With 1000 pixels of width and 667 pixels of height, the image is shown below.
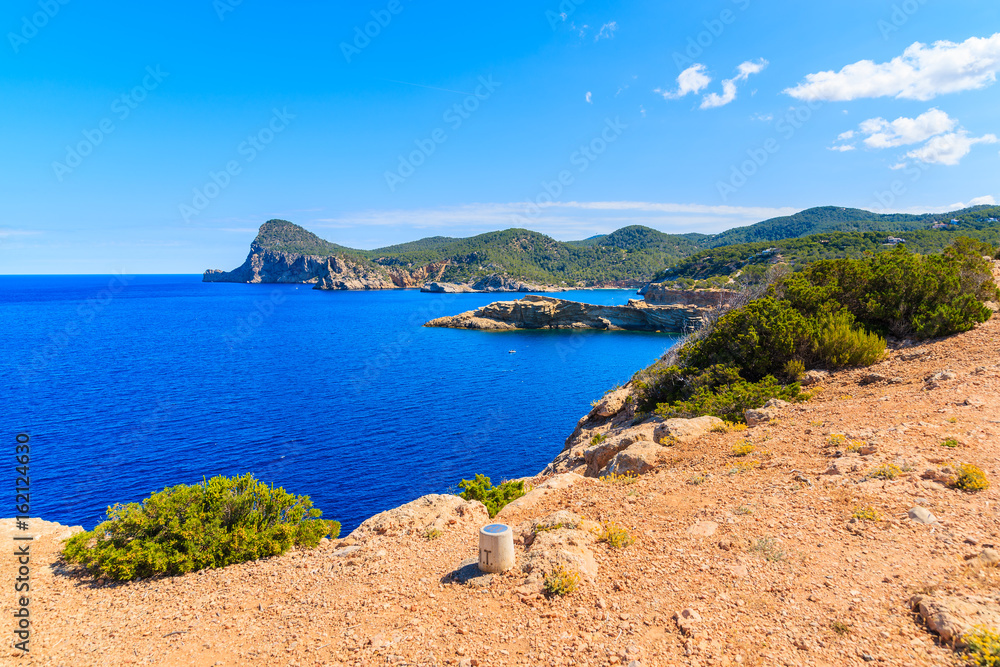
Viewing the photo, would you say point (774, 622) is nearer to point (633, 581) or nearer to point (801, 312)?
point (633, 581)

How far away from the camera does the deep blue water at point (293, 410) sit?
26938mm

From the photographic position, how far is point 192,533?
35.8 feet

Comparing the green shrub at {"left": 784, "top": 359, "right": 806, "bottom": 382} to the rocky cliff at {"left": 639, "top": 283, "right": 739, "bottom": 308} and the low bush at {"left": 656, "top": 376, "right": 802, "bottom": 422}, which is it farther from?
the rocky cliff at {"left": 639, "top": 283, "right": 739, "bottom": 308}

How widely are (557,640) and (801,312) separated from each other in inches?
770

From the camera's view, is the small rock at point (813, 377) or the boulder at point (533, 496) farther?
the small rock at point (813, 377)

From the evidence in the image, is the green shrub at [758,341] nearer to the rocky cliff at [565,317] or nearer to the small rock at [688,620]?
the small rock at [688,620]

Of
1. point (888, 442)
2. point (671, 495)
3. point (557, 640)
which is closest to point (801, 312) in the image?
point (888, 442)

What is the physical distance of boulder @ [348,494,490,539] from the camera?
37.4 ft

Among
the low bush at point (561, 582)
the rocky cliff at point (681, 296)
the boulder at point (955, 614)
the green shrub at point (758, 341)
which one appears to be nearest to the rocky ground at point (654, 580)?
the boulder at point (955, 614)

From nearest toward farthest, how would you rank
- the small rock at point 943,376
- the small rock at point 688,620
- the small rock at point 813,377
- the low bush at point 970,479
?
the small rock at point 688,620 < the low bush at point 970,479 < the small rock at point 943,376 < the small rock at point 813,377

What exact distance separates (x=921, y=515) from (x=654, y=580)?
4.77 m

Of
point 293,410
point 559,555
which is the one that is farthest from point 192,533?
point 293,410

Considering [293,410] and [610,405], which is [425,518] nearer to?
[610,405]

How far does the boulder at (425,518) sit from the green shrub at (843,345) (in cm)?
1497
